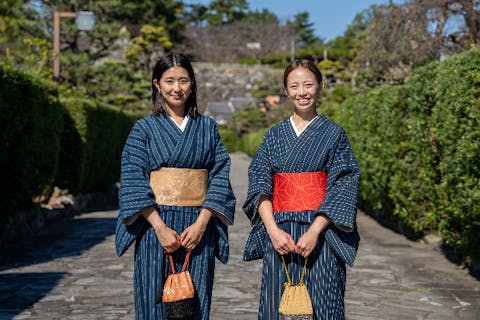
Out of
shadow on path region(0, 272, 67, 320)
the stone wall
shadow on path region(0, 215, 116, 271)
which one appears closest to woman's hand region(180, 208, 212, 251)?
shadow on path region(0, 272, 67, 320)

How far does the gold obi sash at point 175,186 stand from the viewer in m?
3.28

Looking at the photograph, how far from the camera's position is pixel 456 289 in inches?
241

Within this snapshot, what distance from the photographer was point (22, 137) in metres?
8.81

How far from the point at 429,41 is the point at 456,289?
915 centimetres

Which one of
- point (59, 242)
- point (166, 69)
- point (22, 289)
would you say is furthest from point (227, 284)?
point (59, 242)

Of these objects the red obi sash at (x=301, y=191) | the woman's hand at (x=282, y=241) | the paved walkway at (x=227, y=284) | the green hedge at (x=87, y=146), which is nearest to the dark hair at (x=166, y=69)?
the red obi sash at (x=301, y=191)

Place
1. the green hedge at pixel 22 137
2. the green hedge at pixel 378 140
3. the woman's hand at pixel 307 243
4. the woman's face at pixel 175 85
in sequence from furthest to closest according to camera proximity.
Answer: the green hedge at pixel 378 140 < the green hedge at pixel 22 137 < the woman's face at pixel 175 85 < the woman's hand at pixel 307 243

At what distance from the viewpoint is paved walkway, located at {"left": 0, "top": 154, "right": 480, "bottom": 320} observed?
5.15m

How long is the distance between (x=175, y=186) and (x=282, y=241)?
1.89 ft

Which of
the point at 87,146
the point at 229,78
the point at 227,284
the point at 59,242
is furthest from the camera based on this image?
the point at 229,78

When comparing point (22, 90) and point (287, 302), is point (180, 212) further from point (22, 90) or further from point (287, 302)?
point (22, 90)

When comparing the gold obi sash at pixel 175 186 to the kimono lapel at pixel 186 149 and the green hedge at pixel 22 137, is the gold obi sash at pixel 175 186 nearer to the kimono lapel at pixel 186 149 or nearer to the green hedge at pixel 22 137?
the kimono lapel at pixel 186 149

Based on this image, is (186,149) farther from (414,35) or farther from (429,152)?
(414,35)

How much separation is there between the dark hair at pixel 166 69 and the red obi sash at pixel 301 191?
1.95 feet
